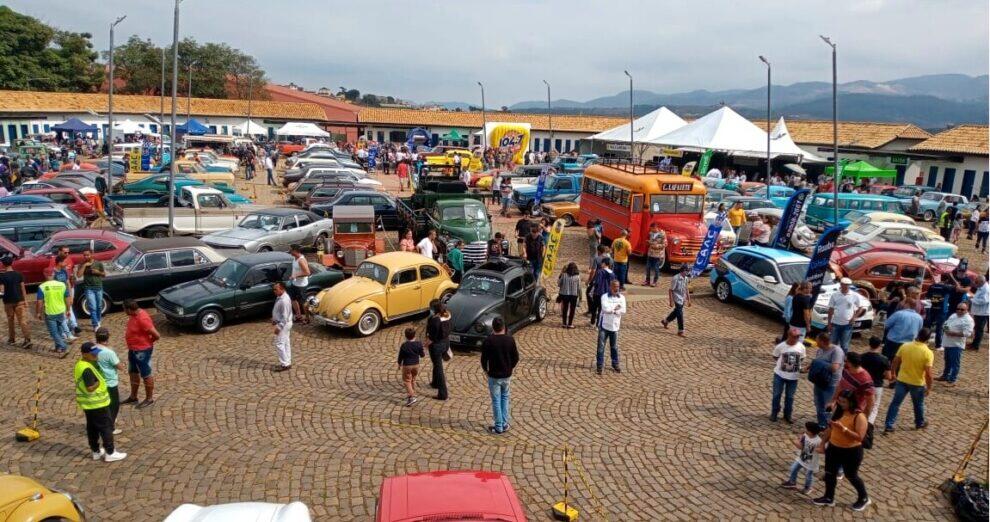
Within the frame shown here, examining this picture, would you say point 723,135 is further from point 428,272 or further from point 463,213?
point 428,272

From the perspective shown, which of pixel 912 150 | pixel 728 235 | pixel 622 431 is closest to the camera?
pixel 622 431

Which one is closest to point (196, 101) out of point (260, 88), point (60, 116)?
point (60, 116)

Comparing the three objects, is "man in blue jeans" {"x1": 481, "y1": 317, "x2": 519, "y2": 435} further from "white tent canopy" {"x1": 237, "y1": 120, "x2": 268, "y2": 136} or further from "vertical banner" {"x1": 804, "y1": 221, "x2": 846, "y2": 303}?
"white tent canopy" {"x1": 237, "y1": 120, "x2": 268, "y2": 136}

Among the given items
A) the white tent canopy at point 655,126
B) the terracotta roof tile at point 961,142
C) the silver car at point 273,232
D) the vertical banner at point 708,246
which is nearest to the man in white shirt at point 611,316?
the vertical banner at point 708,246

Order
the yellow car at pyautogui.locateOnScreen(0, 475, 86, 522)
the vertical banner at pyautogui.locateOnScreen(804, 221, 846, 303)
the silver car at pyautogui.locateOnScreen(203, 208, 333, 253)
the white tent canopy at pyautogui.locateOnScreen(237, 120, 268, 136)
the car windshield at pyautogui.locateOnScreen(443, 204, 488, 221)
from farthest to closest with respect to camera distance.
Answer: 1. the white tent canopy at pyautogui.locateOnScreen(237, 120, 268, 136)
2. the car windshield at pyautogui.locateOnScreen(443, 204, 488, 221)
3. the silver car at pyautogui.locateOnScreen(203, 208, 333, 253)
4. the vertical banner at pyautogui.locateOnScreen(804, 221, 846, 303)
5. the yellow car at pyautogui.locateOnScreen(0, 475, 86, 522)

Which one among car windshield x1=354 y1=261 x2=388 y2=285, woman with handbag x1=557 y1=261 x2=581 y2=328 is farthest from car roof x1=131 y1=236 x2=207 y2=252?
woman with handbag x1=557 y1=261 x2=581 y2=328

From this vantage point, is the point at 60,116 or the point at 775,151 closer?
the point at 775,151

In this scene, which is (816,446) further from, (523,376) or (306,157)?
(306,157)

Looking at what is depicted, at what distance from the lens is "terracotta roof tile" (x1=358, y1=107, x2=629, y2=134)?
213 ft

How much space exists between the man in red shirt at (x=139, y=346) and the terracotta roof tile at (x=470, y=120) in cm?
5643

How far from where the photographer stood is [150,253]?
14539 millimetres

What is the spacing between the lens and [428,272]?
14.6 meters

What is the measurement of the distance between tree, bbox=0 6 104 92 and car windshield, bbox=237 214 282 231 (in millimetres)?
54693

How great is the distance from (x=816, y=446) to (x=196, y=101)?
65516 millimetres
